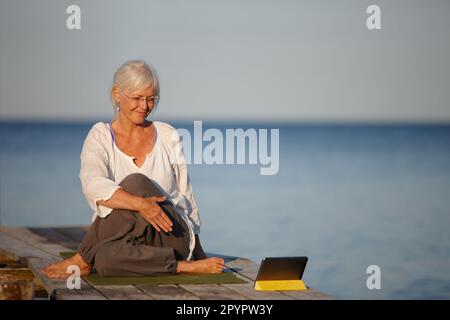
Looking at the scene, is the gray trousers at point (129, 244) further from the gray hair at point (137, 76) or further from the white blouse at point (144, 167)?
the gray hair at point (137, 76)

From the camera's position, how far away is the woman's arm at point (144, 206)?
4.66 meters

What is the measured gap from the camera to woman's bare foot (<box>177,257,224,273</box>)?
4863 millimetres

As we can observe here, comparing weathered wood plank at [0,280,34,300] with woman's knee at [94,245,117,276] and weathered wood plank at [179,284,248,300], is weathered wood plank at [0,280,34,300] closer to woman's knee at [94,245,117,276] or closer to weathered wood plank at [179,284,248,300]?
woman's knee at [94,245,117,276]

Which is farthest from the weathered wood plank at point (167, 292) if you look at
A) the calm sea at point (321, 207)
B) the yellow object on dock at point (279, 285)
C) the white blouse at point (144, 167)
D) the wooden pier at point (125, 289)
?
the calm sea at point (321, 207)

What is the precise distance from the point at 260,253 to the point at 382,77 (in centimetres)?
1312

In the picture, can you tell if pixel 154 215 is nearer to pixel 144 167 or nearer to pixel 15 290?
pixel 144 167

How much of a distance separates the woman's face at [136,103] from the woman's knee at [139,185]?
28 cm

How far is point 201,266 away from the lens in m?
4.88

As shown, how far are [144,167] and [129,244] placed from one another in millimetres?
382

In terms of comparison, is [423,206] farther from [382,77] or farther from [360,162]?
[382,77]

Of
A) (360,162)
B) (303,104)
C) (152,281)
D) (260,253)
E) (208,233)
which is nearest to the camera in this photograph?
(152,281)

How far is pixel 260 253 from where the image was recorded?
7.75 meters

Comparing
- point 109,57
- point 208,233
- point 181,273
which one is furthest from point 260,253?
point 109,57

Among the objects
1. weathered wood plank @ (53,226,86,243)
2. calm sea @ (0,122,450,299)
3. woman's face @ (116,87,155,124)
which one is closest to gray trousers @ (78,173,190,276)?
woman's face @ (116,87,155,124)
